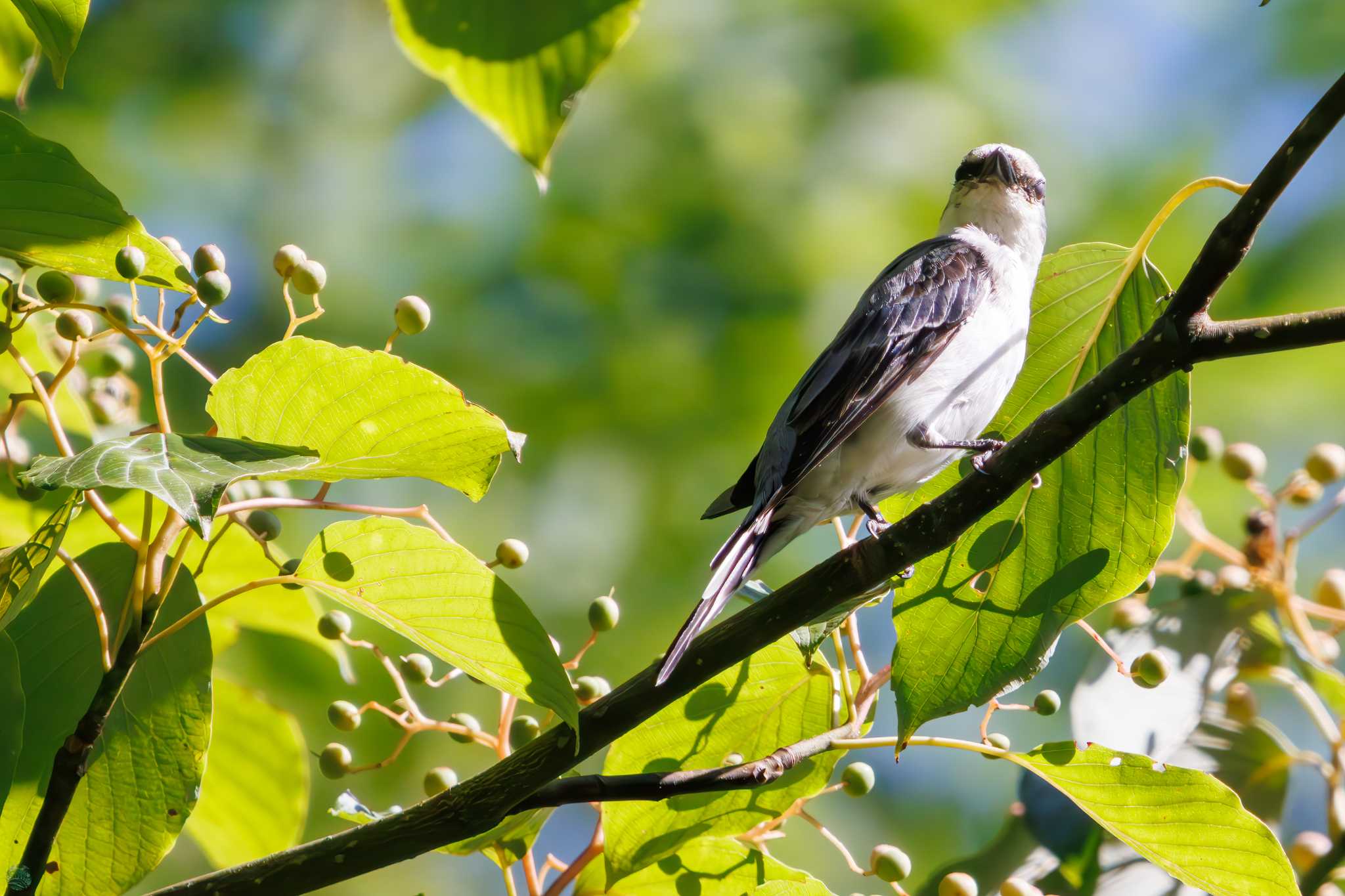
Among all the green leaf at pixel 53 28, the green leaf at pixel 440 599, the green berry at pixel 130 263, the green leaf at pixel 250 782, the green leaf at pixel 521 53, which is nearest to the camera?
the green leaf at pixel 521 53

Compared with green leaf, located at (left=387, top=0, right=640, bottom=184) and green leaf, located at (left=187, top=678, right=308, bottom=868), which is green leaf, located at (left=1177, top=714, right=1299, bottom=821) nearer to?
green leaf, located at (left=187, top=678, right=308, bottom=868)

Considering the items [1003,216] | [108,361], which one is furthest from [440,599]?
[1003,216]

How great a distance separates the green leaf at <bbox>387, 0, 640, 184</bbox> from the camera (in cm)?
89

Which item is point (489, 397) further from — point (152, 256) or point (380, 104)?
point (152, 256)

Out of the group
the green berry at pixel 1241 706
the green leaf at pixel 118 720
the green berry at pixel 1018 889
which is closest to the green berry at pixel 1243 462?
the green berry at pixel 1241 706

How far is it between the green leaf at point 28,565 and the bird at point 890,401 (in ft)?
3.82

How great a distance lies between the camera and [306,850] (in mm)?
1569

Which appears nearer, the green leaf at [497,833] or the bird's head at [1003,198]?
the green leaf at [497,833]

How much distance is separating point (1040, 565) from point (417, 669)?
1.12 m

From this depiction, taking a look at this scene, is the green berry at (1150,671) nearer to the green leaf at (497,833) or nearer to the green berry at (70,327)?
the green leaf at (497,833)

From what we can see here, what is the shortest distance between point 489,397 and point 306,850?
407cm

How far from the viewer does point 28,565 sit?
1497 mm

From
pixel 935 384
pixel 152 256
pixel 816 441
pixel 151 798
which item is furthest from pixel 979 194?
pixel 151 798

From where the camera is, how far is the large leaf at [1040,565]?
1.89 m
